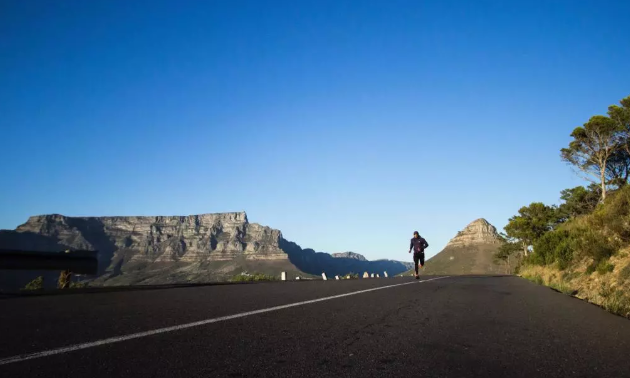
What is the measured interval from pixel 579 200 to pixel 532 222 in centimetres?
943

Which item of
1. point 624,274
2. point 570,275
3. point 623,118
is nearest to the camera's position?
point 624,274

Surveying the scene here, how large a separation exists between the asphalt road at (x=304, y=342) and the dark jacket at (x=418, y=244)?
39.3 ft

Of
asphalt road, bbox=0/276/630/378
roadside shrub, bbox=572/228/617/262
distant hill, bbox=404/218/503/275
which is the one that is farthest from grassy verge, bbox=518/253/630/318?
distant hill, bbox=404/218/503/275

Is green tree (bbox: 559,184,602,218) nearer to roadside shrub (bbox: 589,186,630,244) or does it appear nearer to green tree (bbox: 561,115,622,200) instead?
green tree (bbox: 561,115,622,200)

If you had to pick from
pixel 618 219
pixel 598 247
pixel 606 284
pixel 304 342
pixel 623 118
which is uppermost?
pixel 623 118

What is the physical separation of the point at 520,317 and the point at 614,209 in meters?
9.64

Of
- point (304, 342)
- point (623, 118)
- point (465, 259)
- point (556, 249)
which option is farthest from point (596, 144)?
point (465, 259)

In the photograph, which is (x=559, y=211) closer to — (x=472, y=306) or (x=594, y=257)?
(x=594, y=257)

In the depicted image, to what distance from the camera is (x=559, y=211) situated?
5169 cm

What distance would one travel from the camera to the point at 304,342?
12.6 feet

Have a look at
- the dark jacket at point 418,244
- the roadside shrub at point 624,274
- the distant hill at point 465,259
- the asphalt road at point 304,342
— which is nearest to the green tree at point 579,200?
the dark jacket at point 418,244

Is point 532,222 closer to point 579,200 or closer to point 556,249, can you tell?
point 579,200

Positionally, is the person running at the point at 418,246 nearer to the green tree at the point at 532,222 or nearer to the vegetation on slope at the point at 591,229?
the vegetation on slope at the point at 591,229

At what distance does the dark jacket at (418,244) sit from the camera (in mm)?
18516
